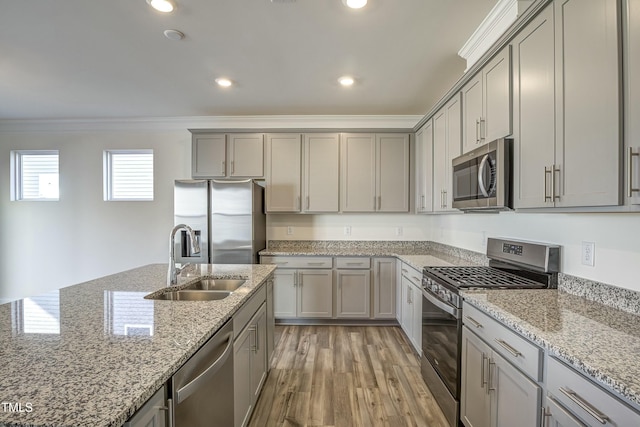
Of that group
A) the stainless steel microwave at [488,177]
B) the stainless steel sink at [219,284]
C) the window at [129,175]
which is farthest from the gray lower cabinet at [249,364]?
the window at [129,175]

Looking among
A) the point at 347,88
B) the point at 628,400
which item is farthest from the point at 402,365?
the point at 347,88

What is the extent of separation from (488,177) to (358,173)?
2.05m

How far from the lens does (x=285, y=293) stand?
3541 mm

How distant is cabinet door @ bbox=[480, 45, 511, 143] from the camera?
1712mm

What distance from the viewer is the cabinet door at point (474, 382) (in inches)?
57.7

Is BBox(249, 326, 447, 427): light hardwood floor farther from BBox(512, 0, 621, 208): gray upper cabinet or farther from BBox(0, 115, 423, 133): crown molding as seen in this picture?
BBox(0, 115, 423, 133): crown molding

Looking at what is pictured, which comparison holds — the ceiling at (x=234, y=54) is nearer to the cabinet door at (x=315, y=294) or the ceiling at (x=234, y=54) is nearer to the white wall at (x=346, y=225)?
the white wall at (x=346, y=225)

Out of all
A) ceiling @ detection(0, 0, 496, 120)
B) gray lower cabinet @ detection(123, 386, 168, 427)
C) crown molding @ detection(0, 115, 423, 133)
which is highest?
ceiling @ detection(0, 0, 496, 120)

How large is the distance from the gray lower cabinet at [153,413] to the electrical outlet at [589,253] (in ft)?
6.81

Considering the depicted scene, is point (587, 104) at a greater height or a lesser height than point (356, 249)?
greater

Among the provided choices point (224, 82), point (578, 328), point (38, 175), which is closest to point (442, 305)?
point (578, 328)

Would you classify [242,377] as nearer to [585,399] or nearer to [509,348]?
[509,348]

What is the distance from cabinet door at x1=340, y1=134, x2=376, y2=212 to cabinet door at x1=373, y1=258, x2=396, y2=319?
29.0 inches

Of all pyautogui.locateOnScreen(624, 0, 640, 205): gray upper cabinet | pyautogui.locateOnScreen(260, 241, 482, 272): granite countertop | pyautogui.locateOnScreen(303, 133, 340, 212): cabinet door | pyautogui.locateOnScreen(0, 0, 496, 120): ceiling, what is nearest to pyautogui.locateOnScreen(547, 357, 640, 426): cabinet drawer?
pyautogui.locateOnScreen(624, 0, 640, 205): gray upper cabinet
